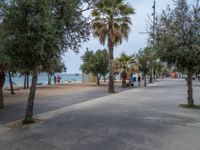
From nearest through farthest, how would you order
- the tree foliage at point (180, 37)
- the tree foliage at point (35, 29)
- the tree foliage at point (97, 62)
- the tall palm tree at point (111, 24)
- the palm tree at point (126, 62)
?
the tree foliage at point (35, 29)
the tree foliage at point (180, 37)
the tall palm tree at point (111, 24)
the palm tree at point (126, 62)
the tree foliage at point (97, 62)

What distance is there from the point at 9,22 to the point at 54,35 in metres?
1.39

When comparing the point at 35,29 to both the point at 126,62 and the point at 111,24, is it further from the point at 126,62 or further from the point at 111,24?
the point at 126,62

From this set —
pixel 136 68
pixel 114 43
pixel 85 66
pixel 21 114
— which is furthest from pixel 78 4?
pixel 85 66

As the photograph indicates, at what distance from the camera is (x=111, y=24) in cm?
2562

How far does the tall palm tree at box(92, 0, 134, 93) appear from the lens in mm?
25484

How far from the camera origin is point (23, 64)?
10383 mm

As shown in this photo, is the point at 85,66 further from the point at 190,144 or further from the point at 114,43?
the point at 190,144

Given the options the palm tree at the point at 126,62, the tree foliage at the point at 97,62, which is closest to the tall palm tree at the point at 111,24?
the palm tree at the point at 126,62

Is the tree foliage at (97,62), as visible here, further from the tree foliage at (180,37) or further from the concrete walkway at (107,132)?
the concrete walkway at (107,132)

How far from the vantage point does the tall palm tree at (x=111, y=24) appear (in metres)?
25.5

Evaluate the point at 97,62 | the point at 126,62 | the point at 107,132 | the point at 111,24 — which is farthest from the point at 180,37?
the point at 97,62

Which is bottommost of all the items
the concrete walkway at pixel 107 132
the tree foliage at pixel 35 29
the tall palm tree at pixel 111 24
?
the concrete walkway at pixel 107 132

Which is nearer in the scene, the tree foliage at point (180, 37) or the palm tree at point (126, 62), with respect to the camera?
the tree foliage at point (180, 37)

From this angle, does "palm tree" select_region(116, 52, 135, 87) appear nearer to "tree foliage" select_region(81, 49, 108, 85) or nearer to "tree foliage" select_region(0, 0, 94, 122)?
"tree foliage" select_region(81, 49, 108, 85)
